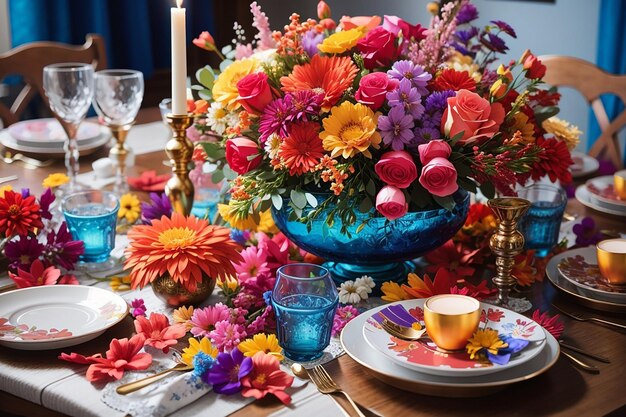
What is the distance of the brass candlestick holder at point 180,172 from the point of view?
140cm

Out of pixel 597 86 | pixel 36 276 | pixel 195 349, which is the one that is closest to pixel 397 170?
pixel 195 349

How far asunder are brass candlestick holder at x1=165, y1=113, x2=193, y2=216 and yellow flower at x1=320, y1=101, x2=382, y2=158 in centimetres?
33

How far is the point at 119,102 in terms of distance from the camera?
1.76m

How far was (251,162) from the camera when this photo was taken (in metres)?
1.23

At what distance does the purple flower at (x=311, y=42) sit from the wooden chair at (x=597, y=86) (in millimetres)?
1203

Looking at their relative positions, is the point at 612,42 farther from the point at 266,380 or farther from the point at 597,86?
the point at 266,380

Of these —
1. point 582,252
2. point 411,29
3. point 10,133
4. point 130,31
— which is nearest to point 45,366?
point 411,29

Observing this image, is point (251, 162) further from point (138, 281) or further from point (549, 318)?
point (549, 318)

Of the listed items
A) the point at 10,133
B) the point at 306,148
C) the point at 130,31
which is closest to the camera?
the point at 306,148

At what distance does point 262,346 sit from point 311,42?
0.49 m

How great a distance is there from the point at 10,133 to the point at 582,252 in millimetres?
1418

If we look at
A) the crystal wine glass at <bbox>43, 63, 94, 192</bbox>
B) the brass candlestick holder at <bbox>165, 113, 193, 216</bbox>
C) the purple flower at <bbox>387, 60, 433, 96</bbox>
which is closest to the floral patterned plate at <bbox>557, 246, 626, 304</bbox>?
the purple flower at <bbox>387, 60, 433, 96</bbox>

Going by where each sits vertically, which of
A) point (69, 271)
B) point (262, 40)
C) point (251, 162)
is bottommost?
point (69, 271)

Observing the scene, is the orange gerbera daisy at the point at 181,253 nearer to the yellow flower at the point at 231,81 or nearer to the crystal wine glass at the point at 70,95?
the yellow flower at the point at 231,81
